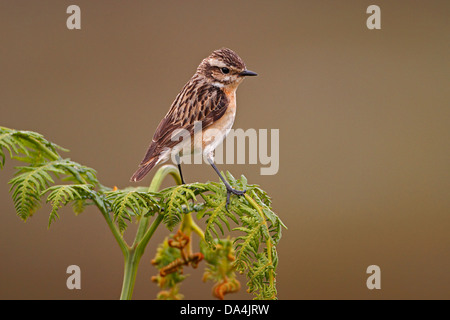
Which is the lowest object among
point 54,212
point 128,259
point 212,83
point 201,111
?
point 128,259

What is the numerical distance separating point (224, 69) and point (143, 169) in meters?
0.67

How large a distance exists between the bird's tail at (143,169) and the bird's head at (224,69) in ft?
1.86

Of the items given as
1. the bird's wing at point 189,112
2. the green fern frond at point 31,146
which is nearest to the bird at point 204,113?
Answer: the bird's wing at point 189,112

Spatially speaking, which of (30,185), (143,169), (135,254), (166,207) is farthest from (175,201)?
(143,169)

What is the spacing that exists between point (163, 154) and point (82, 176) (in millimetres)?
515

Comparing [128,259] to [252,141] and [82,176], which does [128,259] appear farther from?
[252,141]

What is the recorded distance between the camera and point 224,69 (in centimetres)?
219

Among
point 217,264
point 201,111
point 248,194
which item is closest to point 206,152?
point 201,111

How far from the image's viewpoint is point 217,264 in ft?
5.38

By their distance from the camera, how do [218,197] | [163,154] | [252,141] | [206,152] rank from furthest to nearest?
[206,152] → [163,154] → [252,141] → [218,197]

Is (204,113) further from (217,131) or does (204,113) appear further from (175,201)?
(175,201)

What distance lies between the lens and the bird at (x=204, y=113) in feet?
6.52

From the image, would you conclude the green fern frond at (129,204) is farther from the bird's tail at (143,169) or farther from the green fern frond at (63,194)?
the bird's tail at (143,169)

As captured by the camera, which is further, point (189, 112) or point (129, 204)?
point (189, 112)
